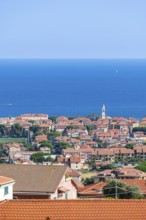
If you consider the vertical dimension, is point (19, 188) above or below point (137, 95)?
below

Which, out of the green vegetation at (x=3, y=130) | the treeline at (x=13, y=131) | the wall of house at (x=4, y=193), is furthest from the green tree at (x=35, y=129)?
the wall of house at (x=4, y=193)

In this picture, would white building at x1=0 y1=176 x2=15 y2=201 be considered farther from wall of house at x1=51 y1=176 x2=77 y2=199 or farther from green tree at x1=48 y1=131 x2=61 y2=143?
green tree at x1=48 y1=131 x2=61 y2=143

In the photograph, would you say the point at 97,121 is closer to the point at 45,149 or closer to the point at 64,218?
the point at 45,149

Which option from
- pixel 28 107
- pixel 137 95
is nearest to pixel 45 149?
pixel 28 107

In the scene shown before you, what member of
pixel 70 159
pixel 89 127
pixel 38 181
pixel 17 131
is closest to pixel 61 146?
pixel 70 159

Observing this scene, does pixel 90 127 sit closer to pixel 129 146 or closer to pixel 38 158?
pixel 129 146

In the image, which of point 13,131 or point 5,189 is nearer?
point 5,189
